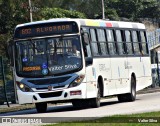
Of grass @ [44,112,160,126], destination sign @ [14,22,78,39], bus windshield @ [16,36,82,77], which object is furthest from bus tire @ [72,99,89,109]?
grass @ [44,112,160,126]

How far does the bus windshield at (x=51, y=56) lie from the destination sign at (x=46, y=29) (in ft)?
0.79

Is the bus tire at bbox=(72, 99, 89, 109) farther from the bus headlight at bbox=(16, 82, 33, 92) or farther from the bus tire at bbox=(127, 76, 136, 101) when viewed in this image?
the bus tire at bbox=(127, 76, 136, 101)

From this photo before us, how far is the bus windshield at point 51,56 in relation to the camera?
24.9 meters

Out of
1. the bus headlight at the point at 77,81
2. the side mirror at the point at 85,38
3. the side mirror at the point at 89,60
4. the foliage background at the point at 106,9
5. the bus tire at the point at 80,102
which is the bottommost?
the bus tire at the point at 80,102

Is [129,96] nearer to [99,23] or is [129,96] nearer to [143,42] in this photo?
[143,42]

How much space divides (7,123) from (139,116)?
12.8ft

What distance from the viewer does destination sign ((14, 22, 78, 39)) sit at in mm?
25266

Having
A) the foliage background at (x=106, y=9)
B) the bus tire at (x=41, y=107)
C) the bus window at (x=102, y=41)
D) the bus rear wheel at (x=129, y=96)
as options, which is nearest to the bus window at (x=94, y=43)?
the bus window at (x=102, y=41)

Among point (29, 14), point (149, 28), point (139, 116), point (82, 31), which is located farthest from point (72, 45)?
point (149, 28)

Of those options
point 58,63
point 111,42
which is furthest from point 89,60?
point 111,42

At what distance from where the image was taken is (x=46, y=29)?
25.4 m

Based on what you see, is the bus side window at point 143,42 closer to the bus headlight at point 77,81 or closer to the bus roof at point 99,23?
the bus roof at point 99,23

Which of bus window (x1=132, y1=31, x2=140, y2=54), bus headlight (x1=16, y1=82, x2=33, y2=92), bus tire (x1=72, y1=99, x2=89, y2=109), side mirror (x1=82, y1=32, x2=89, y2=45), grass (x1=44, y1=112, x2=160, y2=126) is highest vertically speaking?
side mirror (x1=82, y1=32, x2=89, y2=45)

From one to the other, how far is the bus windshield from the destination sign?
240 millimetres
